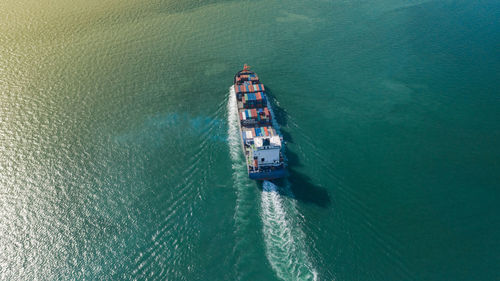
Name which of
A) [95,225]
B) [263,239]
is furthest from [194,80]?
[263,239]

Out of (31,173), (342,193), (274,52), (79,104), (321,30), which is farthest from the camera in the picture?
(321,30)

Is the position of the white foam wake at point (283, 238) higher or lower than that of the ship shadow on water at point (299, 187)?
lower

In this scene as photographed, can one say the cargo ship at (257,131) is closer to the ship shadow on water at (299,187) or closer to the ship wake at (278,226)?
the ship shadow on water at (299,187)

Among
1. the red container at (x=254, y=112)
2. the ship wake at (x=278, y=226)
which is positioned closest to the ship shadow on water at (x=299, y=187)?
the ship wake at (x=278, y=226)

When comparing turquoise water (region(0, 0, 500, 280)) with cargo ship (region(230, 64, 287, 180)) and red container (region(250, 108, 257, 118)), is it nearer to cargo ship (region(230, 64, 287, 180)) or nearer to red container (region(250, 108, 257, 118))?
cargo ship (region(230, 64, 287, 180))

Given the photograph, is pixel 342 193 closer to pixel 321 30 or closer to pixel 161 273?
pixel 161 273

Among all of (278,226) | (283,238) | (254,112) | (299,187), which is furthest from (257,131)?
(283,238)
